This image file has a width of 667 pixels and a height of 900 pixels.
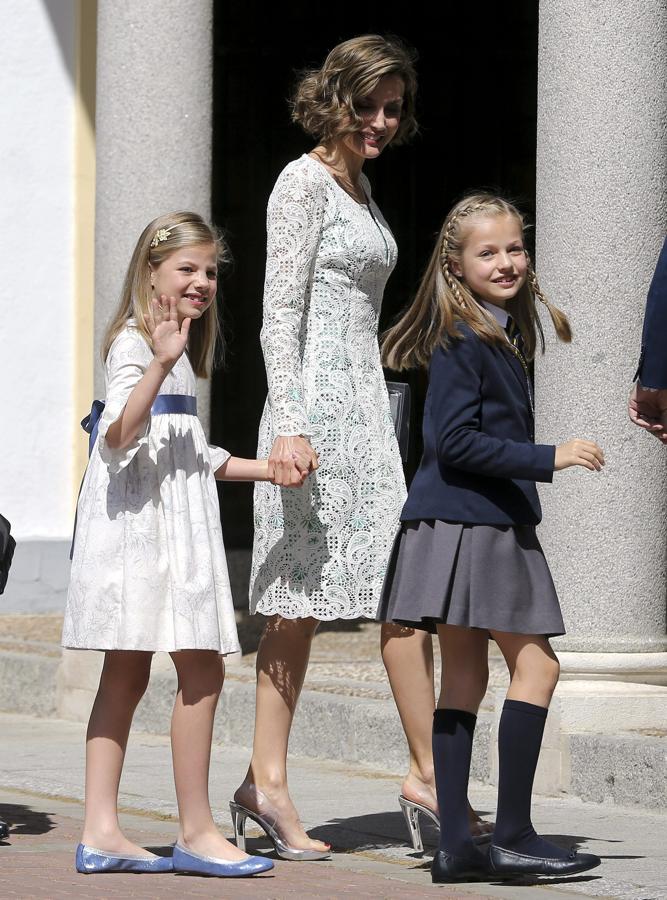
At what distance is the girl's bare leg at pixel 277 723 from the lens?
472cm

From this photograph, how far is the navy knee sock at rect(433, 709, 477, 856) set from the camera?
4371 millimetres

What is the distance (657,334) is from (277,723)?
4.77ft

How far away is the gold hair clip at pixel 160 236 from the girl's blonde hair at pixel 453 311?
22.7 inches

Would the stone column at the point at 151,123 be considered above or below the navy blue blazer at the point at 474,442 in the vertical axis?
above

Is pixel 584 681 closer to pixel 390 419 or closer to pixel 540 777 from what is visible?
pixel 540 777

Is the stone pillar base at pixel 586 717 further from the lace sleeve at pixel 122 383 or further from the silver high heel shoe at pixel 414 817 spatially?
the lace sleeve at pixel 122 383

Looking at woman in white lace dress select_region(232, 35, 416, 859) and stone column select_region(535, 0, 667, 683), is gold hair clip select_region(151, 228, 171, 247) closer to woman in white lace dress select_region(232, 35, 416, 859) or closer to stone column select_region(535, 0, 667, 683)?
woman in white lace dress select_region(232, 35, 416, 859)

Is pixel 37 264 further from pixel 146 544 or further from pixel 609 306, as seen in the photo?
pixel 146 544

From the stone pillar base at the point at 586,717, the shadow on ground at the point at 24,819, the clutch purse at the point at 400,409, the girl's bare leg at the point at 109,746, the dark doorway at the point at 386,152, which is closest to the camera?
the girl's bare leg at the point at 109,746

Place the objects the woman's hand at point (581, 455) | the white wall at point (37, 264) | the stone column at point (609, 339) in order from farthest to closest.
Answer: the white wall at point (37, 264), the stone column at point (609, 339), the woman's hand at point (581, 455)

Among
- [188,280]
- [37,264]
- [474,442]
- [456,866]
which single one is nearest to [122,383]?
[188,280]

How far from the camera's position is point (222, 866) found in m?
4.51

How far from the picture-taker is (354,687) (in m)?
7.28

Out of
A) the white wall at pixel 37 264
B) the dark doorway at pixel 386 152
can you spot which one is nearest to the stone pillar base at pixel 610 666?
the white wall at pixel 37 264
